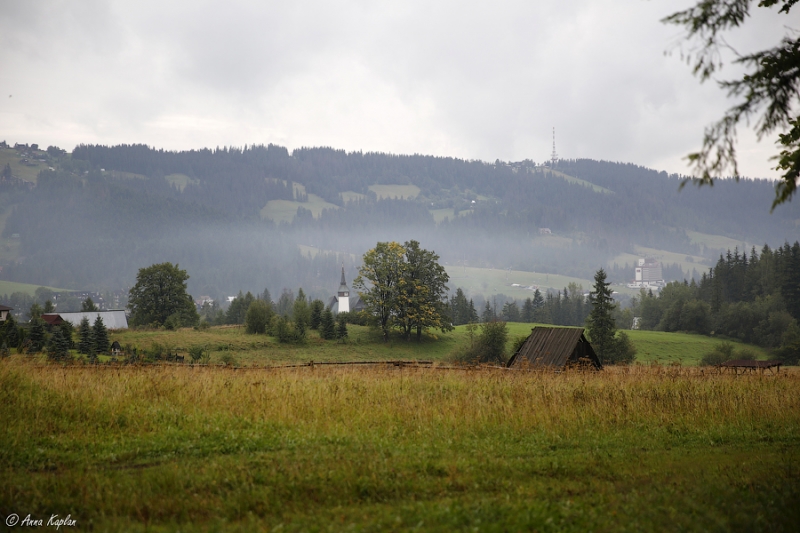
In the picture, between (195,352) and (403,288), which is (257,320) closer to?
(403,288)

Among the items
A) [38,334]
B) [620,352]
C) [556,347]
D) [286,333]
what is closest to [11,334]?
[38,334]

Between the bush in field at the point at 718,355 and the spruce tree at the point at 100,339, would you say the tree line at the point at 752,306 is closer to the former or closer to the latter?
the bush in field at the point at 718,355

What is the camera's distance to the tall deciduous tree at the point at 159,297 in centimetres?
8750

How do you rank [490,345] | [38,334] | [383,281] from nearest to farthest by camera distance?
[38,334] < [490,345] < [383,281]

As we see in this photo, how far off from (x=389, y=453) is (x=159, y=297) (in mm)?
88797

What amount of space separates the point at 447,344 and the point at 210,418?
226 ft

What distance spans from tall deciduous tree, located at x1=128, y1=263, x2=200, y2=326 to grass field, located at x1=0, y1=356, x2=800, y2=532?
79.3 meters

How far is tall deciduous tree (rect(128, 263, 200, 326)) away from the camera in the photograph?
8750 cm

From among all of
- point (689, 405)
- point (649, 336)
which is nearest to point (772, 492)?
point (689, 405)

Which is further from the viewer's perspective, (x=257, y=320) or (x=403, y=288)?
(x=403, y=288)

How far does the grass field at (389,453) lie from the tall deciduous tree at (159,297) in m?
79.3

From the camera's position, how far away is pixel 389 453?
27.6 feet

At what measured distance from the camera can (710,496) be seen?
22.5ft

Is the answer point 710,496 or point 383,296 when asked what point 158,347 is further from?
point 710,496
